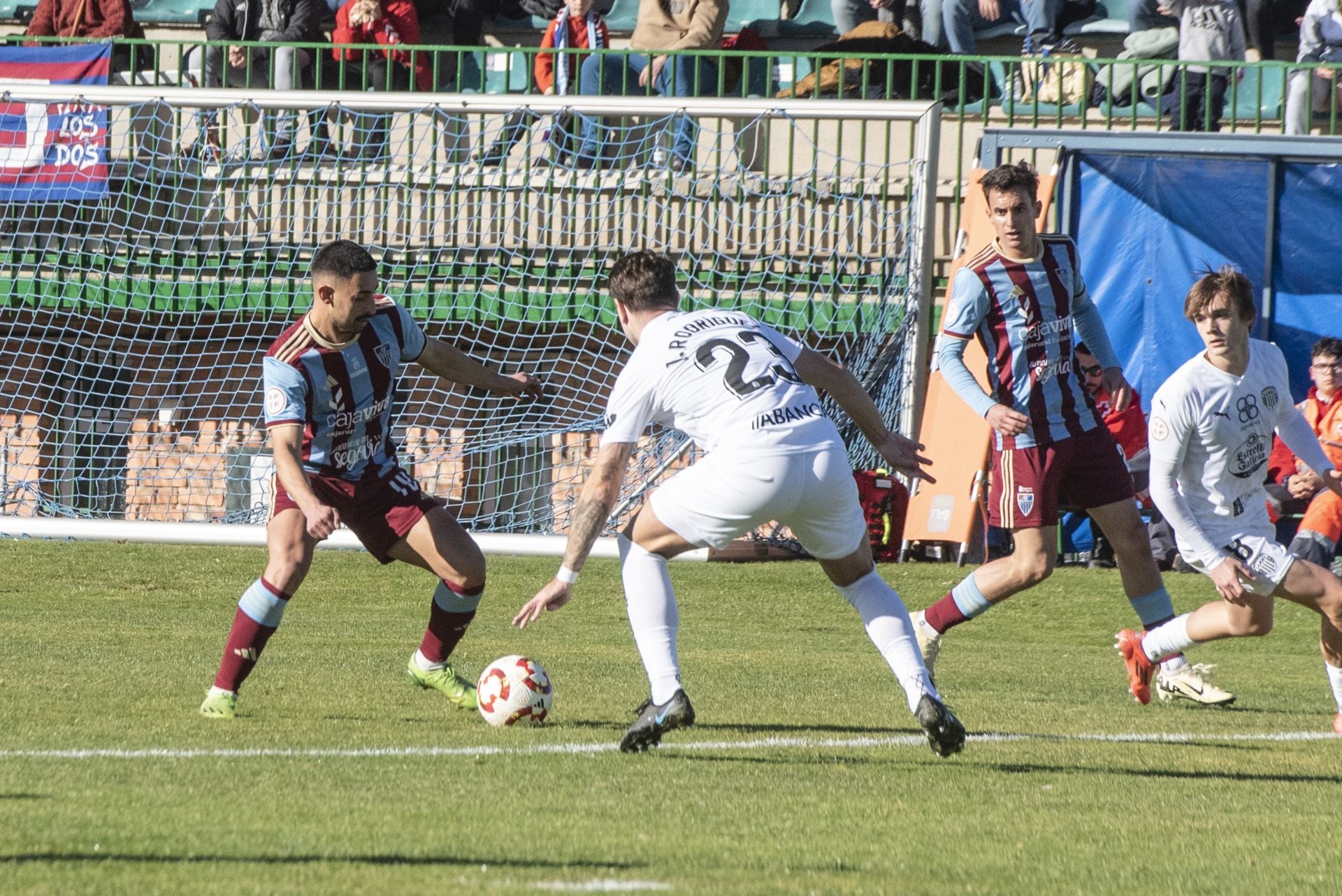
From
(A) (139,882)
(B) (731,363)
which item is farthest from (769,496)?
(A) (139,882)

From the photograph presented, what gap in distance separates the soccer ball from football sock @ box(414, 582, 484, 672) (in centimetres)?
Answer: 52

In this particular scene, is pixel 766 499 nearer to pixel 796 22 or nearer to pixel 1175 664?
pixel 1175 664

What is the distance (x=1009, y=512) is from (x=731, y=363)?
7.18ft

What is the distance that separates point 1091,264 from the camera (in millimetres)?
14148

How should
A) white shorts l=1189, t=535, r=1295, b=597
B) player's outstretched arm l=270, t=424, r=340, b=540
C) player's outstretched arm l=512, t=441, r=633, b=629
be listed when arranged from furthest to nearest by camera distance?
white shorts l=1189, t=535, r=1295, b=597
player's outstretched arm l=270, t=424, r=340, b=540
player's outstretched arm l=512, t=441, r=633, b=629

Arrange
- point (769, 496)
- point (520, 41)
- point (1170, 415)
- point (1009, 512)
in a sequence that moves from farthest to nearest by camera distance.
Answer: point (520, 41) → point (1009, 512) → point (1170, 415) → point (769, 496)

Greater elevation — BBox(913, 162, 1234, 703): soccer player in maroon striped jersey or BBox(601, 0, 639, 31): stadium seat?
BBox(601, 0, 639, 31): stadium seat

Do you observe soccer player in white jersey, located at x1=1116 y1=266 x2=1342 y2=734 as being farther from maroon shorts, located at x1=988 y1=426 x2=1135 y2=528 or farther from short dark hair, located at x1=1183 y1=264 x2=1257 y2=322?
maroon shorts, located at x1=988 y1=426 x2=1135 y2=528

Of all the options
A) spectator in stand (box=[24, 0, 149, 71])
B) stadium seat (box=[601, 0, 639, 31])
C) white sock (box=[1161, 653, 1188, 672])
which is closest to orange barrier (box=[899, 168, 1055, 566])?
white sock (box=[1161, 653, 1188, 672])

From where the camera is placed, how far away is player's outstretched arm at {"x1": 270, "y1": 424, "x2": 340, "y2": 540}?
241 inches

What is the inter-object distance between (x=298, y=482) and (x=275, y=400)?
40 cm

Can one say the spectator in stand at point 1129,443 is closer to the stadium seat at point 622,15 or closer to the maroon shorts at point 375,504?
the maroon shorts at point 375,504

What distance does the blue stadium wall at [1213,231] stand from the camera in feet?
46.2

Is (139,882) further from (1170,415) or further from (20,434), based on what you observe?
(20,434)
